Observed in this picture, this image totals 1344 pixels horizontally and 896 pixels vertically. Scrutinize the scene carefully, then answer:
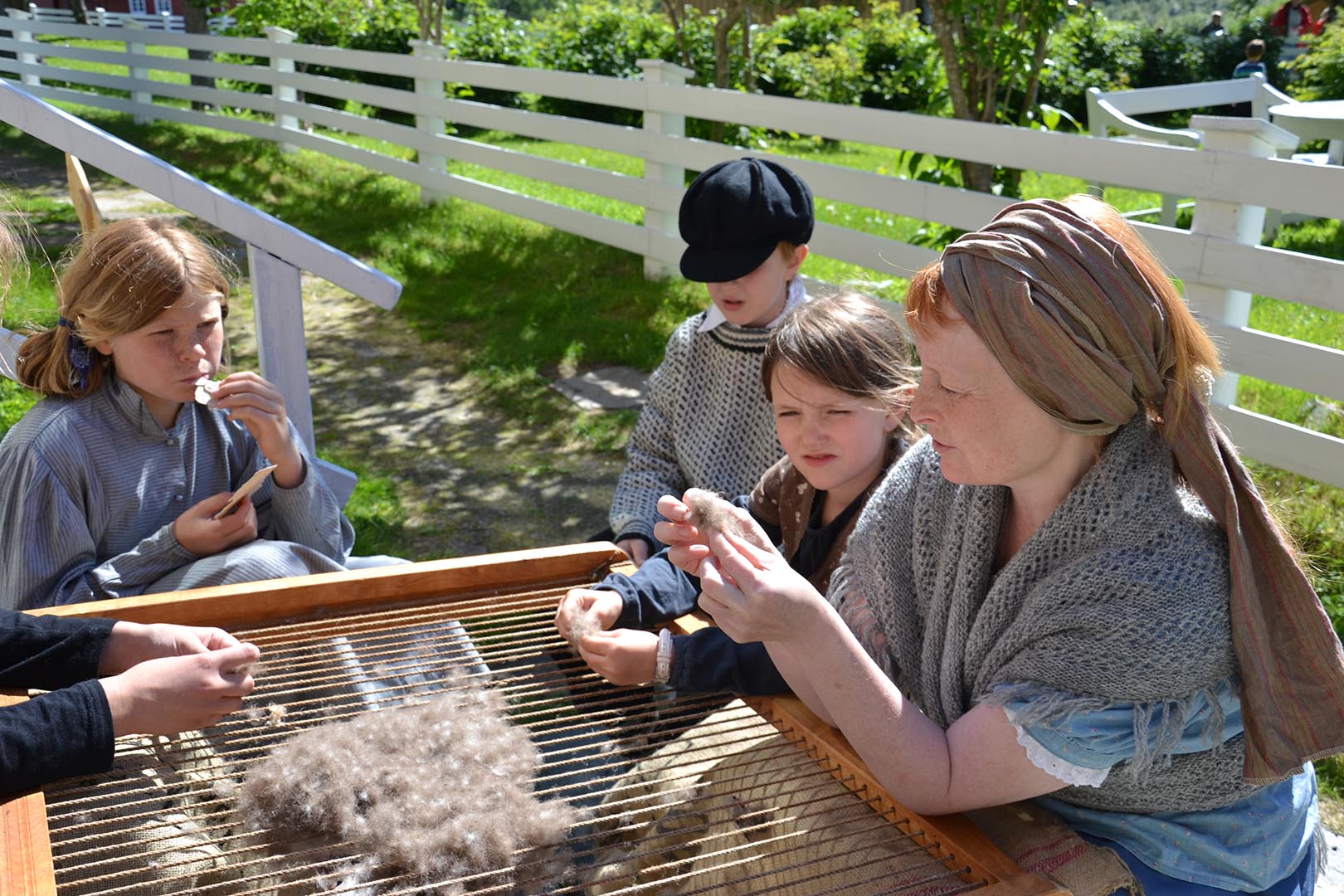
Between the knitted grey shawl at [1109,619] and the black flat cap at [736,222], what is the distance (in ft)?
3.62

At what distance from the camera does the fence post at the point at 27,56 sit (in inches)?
521

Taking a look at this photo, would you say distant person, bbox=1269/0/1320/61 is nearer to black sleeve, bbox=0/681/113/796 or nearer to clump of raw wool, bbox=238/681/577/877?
clump of raw wool, bbox=238/681/577/877

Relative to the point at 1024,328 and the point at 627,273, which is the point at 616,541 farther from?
the point at 627,273

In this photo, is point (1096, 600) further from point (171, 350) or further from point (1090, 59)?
point (1090, 59)

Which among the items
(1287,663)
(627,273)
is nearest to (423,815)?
(1287,663)

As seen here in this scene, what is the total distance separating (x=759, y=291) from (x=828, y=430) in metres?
0.69

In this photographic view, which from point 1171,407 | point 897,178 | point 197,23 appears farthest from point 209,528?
point 197,23

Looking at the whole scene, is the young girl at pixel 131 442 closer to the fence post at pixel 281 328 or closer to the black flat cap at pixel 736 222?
the fence post at pixel 281 328

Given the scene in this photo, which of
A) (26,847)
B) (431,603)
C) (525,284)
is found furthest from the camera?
(525,284)

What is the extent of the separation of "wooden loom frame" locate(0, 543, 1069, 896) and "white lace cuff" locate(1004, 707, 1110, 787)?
123 mm

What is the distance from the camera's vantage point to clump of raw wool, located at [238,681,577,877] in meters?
1.51

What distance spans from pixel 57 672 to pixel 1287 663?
1.74 meters

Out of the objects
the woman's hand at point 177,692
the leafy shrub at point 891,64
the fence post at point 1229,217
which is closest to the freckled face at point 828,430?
the woman's hand at point 177,692

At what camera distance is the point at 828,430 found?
2090mm
